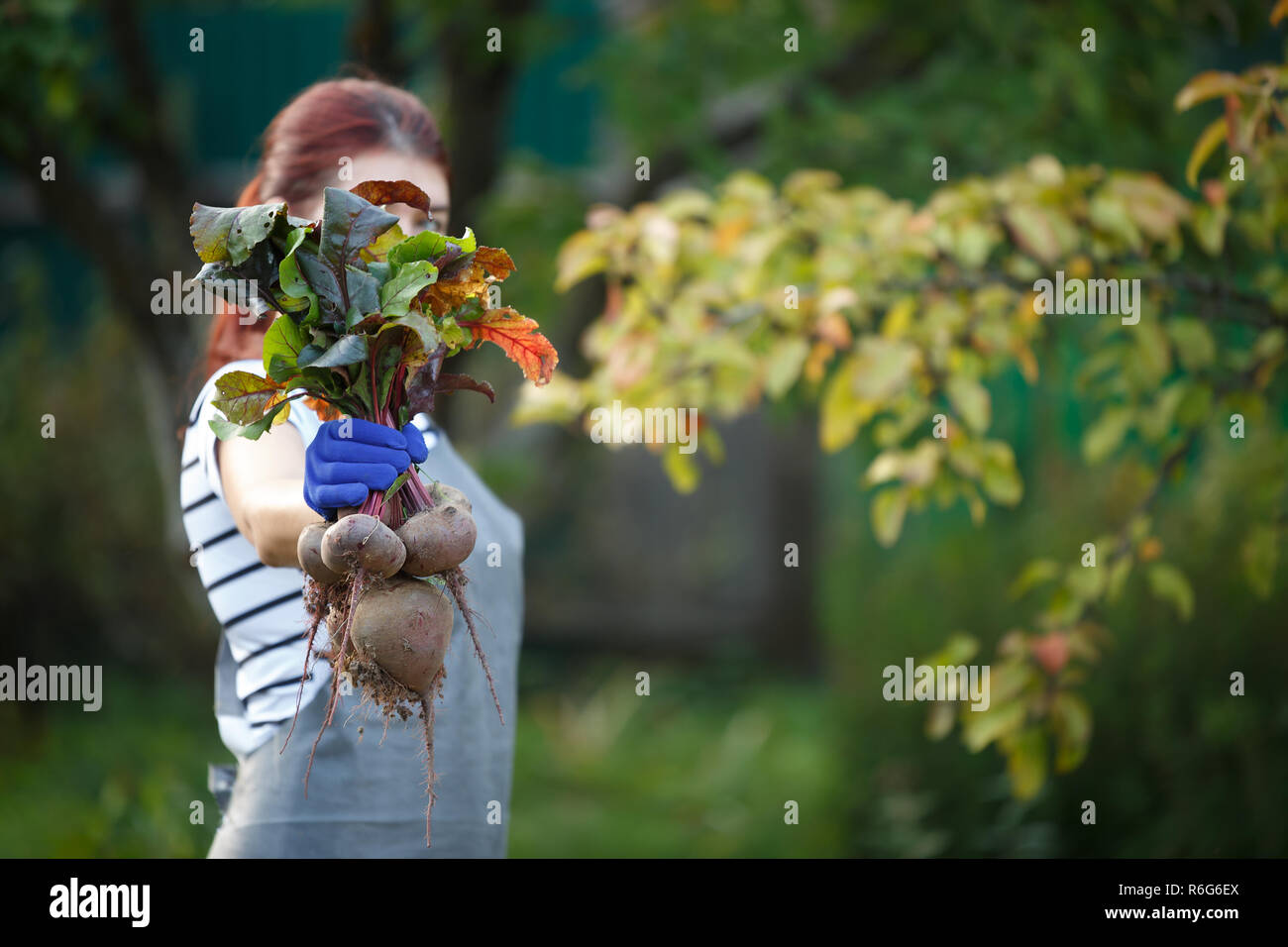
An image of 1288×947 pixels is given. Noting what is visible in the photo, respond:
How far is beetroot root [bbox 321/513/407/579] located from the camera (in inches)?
46.7

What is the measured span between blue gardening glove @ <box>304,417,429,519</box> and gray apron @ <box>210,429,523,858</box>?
0.70 feet

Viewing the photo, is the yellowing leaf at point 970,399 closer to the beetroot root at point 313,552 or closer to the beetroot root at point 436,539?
the beetroot root at point 436,539

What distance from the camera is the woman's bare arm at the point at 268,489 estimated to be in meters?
1.34

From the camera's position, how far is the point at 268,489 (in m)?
1.37

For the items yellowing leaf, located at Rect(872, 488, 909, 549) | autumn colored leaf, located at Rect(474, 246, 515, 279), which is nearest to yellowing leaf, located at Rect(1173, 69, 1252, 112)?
yellowing leaf, located at Rect(872, 488, 909, 549)

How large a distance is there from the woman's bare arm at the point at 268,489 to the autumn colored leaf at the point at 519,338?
0.30m

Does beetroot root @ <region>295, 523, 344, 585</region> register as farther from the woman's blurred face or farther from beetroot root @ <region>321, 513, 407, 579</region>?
the woman's blurred face

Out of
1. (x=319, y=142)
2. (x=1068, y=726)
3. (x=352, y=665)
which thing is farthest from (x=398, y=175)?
(x=1068, y=726)

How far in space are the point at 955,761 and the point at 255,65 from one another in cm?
513

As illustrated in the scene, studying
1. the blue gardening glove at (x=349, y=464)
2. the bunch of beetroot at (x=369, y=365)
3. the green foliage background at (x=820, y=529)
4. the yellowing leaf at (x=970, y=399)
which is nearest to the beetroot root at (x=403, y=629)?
the bunch of beetroot at (x=369, y=365)

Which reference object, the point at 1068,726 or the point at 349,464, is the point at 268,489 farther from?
the point at 1068,726

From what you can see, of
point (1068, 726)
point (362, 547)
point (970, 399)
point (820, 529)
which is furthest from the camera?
point (820, 529)

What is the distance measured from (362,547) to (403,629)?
114mm
